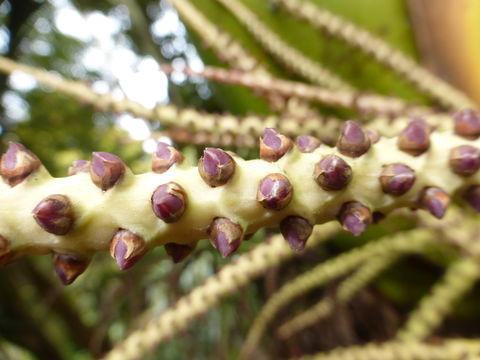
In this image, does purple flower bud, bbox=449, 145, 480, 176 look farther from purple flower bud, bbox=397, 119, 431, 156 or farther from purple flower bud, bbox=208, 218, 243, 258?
purple flower bud, bbox=208, 218, 243, 258

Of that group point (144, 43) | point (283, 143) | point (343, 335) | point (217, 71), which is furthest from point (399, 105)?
point (144, 43)

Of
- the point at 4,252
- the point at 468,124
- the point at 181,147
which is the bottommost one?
the point at 181,147

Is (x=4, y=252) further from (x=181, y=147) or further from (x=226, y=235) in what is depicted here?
(x=181, y=147)

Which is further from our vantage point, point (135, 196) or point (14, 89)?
point (14, 89)

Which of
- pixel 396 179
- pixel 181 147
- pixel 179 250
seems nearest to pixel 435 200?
pixel 396 179

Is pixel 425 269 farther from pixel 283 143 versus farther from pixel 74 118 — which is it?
pixel 74 118
